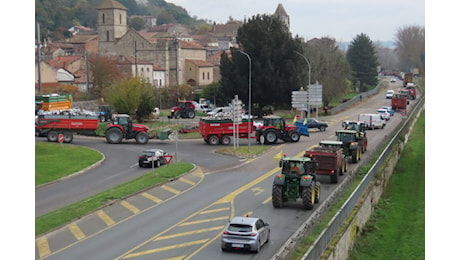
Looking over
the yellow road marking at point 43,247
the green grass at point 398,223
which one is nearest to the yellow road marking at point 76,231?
the yellow road marking at point 43,247

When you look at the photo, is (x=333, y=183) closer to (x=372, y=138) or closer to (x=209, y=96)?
(x=372, y=138)

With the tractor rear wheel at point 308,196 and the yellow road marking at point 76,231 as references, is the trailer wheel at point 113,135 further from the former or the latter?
the tractor rear wheel at point 308,196

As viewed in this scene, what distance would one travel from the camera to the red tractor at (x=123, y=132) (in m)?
50.3

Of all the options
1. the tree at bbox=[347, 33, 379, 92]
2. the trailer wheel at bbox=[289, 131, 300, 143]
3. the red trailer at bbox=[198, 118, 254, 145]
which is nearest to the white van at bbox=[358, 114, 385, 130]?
the trailer wheel at bbox=[289, 131, 300, 143]

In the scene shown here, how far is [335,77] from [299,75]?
46.5 feet

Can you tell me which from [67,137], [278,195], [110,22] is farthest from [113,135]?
[110,22]

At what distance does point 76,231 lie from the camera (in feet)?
78.5

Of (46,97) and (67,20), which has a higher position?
(67,20)

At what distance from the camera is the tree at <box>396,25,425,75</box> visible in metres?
116

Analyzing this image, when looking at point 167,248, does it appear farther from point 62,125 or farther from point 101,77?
point 101,77

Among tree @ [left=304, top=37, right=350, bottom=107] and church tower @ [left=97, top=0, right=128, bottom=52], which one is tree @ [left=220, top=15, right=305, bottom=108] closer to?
tree @ [left=304, top=37, right=350, bottom=107]

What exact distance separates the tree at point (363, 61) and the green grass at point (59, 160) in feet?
264

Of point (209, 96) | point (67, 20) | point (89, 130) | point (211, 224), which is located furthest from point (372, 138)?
point (67, 20)

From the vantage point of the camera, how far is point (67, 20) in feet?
654
